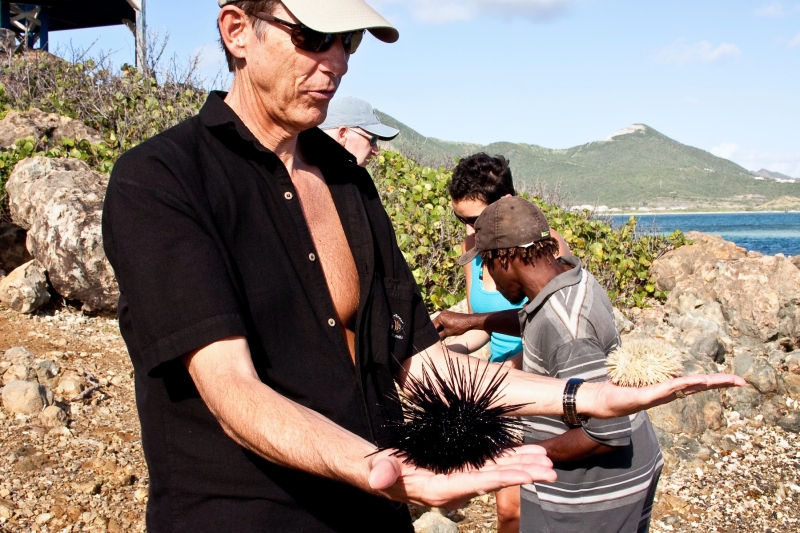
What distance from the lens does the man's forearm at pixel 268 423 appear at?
1624mm

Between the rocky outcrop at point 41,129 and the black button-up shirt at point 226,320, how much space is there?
725 cm

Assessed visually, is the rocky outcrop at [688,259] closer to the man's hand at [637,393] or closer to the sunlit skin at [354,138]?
the sunlit skin at [354,138]

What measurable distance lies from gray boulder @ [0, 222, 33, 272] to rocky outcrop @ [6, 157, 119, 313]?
18.8 inches

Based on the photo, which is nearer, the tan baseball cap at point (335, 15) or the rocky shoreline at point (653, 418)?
the tan baseball cap at point (335, 15)

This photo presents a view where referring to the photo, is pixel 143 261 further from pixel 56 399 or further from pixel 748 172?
pixel 748 172

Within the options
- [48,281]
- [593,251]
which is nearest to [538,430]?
[48,281]

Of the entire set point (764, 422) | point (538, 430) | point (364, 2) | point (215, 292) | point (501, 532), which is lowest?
point (764, 422)

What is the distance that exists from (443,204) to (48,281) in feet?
16.6

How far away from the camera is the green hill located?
12056 centimetres

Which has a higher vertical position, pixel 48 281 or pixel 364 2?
pixel 364 2

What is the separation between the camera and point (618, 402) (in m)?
2.33

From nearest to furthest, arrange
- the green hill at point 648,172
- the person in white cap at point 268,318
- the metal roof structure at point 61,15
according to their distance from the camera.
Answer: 1. the person in white cap at point 268,318
2. the metal roof structure at point 61,15
3. the green hill at point 648,172

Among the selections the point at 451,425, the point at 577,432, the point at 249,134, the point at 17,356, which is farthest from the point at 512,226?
the point at 17,356

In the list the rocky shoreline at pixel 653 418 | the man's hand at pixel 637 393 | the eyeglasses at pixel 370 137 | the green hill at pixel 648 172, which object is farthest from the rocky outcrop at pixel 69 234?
the green hill at pixel 648 172
